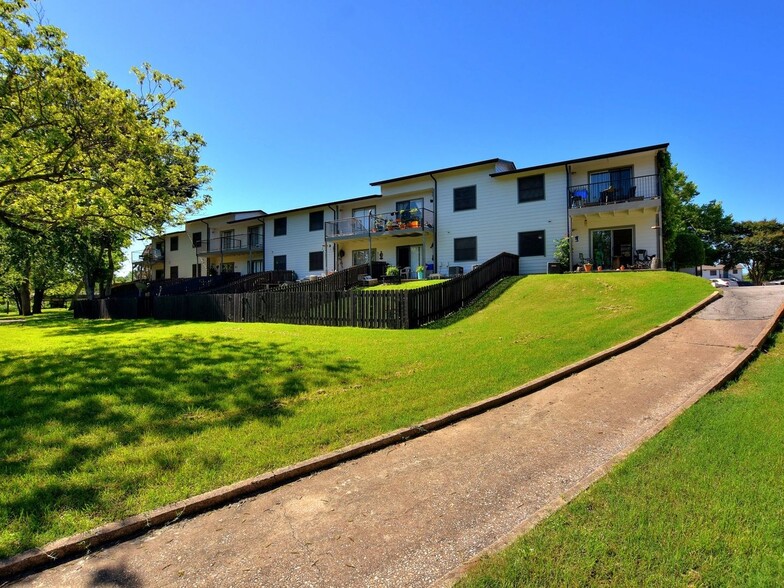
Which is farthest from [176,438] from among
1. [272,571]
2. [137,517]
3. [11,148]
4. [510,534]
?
[11,148]

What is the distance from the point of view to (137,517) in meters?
3.06

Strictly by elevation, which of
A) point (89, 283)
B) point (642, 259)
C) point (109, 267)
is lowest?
point (89, 283)

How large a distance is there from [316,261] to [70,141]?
20.4 m

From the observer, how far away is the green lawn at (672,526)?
7.63ft

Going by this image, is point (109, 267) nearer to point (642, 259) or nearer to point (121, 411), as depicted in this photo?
point (121, 411)

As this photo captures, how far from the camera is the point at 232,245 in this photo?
1412 inches

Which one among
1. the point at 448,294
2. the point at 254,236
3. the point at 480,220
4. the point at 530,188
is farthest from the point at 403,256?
the point at 254,236

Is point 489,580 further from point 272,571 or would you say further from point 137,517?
point 137,517

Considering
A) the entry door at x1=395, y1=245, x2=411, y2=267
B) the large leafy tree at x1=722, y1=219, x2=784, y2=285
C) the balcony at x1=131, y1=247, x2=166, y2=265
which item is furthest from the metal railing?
the large leafy tree at x1=722, y1=219, x2=784, y2=285

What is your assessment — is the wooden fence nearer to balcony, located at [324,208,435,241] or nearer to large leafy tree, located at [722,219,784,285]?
balcony, located at [324,208,435,241]

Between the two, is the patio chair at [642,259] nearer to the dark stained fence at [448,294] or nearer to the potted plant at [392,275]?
the dark stained fence at [448,294]

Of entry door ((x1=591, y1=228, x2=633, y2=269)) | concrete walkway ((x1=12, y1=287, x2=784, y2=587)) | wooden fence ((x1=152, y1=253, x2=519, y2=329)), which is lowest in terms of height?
concrete walkway ((x1=12, y1=287, x2=784, y2=587))

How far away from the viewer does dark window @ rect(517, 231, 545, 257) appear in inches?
849

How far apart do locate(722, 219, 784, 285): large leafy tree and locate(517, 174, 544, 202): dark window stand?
34567mm
